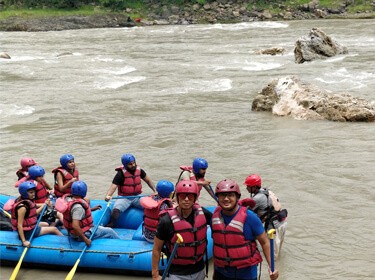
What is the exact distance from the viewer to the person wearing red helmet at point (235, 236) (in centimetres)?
492

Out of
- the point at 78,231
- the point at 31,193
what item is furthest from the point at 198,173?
the point at 31,193

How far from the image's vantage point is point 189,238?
4.99 meters

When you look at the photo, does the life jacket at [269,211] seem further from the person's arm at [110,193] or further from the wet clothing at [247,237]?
the person's arm at [110,193]

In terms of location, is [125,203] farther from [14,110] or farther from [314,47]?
[314,47]

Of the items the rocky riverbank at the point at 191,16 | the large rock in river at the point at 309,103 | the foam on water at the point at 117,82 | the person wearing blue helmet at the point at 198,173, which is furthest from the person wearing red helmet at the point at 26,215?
the rocky riverbank at the point at 191,16

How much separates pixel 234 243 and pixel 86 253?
2915 mm

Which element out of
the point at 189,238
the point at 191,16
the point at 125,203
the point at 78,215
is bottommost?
the point at 125,203

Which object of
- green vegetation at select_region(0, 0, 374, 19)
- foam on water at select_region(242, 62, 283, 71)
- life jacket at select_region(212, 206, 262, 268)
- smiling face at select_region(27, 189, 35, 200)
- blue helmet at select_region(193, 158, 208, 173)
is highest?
green vegetation at select_region(0, 0, 374, 19)

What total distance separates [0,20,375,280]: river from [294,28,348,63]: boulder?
64cm

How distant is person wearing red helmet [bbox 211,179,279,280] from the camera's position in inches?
194

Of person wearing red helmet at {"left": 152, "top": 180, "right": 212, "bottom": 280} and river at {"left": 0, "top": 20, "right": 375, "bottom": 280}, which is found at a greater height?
person wearing red helmet at {"left": 152, "top": 180, "right": 212, "bottom": 280}

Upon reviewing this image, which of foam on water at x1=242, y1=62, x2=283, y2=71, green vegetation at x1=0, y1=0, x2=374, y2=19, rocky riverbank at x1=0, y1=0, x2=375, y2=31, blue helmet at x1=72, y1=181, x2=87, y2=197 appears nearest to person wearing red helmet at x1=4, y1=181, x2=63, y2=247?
blue helmet at x1=72, y1=181, x2=87, y2=197

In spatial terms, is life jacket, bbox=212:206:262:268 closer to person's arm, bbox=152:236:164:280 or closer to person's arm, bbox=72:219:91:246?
person's arm, bbox=152:236:164:280

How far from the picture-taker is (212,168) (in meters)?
11.8
